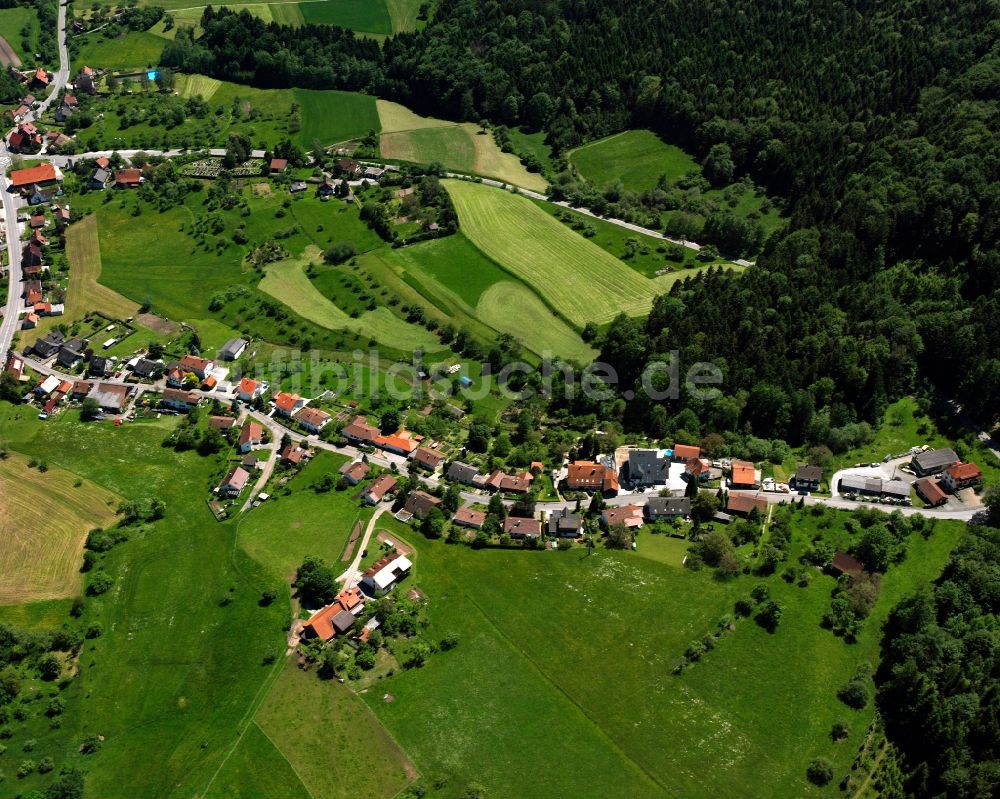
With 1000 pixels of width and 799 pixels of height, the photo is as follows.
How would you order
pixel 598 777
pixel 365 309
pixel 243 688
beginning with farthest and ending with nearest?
1. pixel 365 309
2. pixel 243 688
3. pixel 598 777

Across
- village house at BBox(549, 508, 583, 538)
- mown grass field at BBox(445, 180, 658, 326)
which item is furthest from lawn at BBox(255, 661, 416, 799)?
mown grass field at BBox(445, 180, 658, 326)

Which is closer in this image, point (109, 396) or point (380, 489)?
point (380, 489)

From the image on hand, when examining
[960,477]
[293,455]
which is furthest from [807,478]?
[293,455]

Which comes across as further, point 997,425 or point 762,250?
point 762,250

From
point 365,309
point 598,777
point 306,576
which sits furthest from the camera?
point 365,309

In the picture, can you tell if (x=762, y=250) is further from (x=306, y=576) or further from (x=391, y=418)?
(x=306, y=576)

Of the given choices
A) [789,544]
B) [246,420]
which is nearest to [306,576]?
[246,420]

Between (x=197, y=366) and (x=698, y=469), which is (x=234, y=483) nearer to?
(x=197, y=366)
